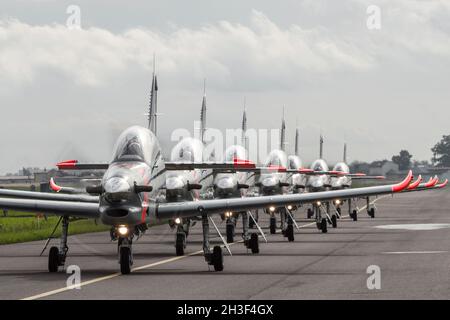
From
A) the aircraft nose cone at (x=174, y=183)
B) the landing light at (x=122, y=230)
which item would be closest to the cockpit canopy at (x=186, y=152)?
the aircraft nose cone at (x=174, y=183)

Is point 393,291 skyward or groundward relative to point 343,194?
groundward

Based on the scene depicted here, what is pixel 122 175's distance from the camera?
20.8m

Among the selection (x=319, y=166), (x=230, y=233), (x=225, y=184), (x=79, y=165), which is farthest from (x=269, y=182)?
(x=79, y=165)

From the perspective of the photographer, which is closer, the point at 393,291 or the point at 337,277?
the point at 393,291

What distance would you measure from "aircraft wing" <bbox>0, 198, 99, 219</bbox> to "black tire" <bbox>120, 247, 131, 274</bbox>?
1132 millimetres

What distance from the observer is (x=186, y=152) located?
104ft

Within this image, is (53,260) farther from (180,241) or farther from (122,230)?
(180,241)

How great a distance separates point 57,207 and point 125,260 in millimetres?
2278

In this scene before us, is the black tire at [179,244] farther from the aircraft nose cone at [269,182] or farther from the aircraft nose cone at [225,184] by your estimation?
the aircraft nose cone at [269,182]

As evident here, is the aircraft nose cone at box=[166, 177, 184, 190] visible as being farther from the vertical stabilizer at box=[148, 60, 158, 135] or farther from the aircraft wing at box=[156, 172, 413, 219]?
the aircraft wing at box=[156, 172, 413, 219]
